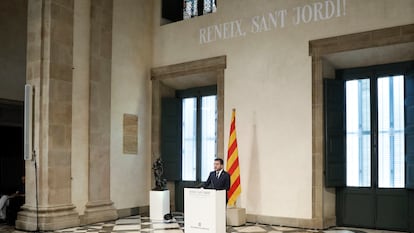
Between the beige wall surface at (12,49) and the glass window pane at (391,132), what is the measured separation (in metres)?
9.38

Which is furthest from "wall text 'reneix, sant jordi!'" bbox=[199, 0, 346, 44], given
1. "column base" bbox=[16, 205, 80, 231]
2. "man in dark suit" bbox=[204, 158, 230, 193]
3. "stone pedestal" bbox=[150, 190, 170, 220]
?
"column base" bbox=[16, 205, 80, 231]

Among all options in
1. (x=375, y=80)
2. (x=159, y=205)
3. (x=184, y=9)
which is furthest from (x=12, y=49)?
(x=375, y=80)

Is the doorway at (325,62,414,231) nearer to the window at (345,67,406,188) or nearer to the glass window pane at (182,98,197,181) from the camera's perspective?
the window at (345,67,406,188)

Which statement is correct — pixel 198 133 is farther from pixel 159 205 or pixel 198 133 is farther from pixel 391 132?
pixel 391 132

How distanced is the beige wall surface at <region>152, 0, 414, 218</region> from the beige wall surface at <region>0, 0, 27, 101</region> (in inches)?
227

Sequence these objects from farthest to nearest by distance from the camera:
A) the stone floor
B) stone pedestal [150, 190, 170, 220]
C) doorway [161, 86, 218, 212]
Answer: doorway [161, 86, 218, 212], stone pedestal [150, 190, 170, 220], the stone floor

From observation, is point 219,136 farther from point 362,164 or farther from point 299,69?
point 362,164

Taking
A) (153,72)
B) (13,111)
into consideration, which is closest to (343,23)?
(153,72)

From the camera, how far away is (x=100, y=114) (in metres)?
10.6

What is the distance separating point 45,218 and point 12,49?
5961 millimetres

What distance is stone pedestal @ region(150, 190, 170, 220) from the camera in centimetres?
1058

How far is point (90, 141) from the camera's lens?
10.3 metres

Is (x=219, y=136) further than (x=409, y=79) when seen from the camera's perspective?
Yes

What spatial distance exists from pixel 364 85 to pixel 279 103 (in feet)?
5.78
